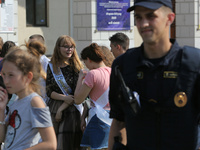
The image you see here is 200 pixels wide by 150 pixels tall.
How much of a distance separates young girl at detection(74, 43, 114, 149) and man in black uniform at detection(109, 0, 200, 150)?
2264mm

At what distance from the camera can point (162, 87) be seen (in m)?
2.32

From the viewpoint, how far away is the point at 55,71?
5328 mm

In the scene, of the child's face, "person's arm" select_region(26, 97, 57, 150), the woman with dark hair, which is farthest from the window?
"person's arm" select_region(26, 97, 57, 150)

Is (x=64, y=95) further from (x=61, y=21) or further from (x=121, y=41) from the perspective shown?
(x=61, y=21)

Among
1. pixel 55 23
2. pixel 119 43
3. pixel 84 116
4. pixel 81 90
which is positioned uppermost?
pixel 55 23

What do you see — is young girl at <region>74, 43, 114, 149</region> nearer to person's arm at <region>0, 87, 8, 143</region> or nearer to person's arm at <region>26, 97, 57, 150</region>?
person's arm at <region>0, 87, 8, 143</region>

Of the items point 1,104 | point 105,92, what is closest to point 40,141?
point 1,104

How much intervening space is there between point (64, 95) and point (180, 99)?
10.3ft

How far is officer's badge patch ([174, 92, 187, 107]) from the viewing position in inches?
90.0

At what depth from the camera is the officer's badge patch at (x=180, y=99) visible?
7.50 ft

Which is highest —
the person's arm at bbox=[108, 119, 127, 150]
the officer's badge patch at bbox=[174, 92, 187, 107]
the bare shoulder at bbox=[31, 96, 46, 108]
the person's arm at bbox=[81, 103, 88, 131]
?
the officer's badge patch at bbox=[174, 92, 187, 107]

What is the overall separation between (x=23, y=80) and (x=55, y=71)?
2396mm

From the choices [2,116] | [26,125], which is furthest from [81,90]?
[26,125]

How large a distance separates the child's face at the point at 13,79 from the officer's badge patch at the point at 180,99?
43.4 inches
